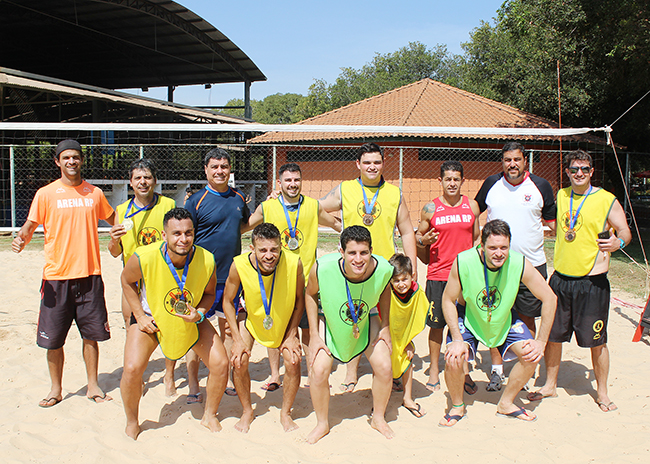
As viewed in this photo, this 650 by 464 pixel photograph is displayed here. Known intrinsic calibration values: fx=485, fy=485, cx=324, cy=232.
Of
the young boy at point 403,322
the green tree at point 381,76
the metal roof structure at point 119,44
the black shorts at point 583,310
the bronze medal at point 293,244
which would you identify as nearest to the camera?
the young boy at point 403,322

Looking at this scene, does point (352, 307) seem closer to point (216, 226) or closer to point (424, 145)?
point (216, 226)

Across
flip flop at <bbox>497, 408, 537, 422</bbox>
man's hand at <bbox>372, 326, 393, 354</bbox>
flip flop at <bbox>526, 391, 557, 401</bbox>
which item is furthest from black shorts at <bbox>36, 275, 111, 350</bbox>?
flip flop at <bbox>526, 391, 557, 401</bbox>

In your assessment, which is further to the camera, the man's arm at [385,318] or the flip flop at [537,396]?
the flip flop at [537,396]

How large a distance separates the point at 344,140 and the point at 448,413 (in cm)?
1202

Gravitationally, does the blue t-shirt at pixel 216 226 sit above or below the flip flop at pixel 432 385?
above

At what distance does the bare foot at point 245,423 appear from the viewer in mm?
3240

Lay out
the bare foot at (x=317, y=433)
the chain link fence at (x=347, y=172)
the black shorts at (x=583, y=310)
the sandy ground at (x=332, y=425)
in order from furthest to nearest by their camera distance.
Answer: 1. the chain link fence at (x=347, y=172)
2. the black shorts at (x=583, y=310)
3. the bare foot at (x=317, y=433)
4. the sandy ground at (x=332, y=425)

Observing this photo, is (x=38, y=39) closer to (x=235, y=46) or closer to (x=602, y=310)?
(x=235, y=46)

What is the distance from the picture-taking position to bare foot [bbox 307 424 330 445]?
3084mm

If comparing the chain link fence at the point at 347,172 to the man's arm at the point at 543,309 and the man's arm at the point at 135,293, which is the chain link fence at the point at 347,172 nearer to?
the man's arm at the point at 543,309

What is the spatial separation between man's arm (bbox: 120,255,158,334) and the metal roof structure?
627 inches

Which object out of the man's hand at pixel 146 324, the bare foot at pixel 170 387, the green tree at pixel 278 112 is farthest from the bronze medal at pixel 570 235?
the green tree at pixel 278 112

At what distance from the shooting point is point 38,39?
20469mm

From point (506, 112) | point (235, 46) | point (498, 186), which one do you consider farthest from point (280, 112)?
point (498, 186)
